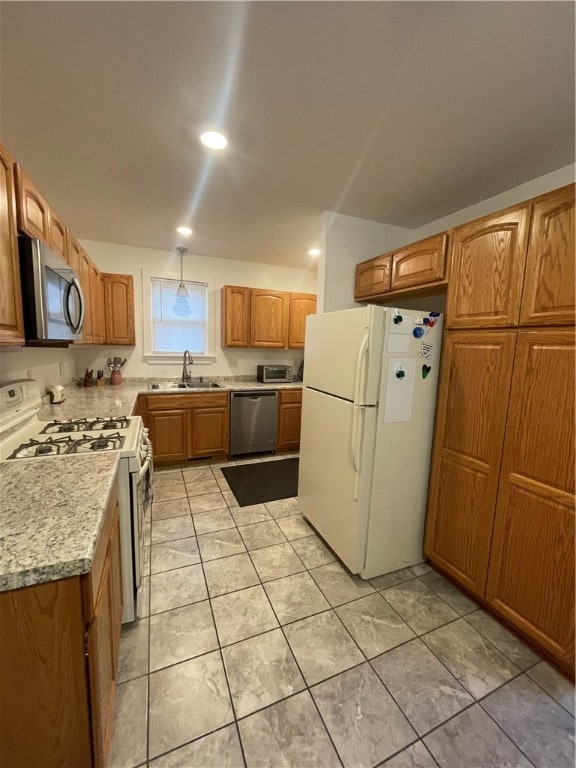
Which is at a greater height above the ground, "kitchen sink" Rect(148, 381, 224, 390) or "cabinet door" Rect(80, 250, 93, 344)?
"cabinet door" Rect(80, 250, 93, 344)

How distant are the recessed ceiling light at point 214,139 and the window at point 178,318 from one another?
2.37 m

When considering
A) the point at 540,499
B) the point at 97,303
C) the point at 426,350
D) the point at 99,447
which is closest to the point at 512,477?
the point at 540,499

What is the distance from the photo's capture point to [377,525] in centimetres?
195

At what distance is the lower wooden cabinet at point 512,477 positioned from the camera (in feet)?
4.52

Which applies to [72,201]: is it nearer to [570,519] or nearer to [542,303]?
[542,303]

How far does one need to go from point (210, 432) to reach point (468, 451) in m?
2.67

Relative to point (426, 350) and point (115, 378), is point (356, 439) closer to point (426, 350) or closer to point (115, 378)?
point (426, 350)

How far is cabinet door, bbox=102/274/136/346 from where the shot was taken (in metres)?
3.49

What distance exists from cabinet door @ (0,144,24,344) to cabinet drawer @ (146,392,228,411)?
2.07 metres

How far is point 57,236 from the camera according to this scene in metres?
1.88

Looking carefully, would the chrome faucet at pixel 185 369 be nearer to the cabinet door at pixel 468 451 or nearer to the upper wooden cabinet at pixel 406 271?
the upper wooden cabinet at pixel 406 271

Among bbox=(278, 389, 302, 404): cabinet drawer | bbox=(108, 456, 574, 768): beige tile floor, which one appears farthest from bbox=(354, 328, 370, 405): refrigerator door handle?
bbox=(278, 389, 302, 404): cabinet drawer

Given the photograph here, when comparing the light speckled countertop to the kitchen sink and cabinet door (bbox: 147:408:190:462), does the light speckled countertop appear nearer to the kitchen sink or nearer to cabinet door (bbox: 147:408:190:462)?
cabinet door (bbox: 147:408:190:462)

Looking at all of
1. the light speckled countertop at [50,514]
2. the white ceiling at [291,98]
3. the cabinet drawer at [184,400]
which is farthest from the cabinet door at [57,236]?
the cabinet drawer at [184,400]
